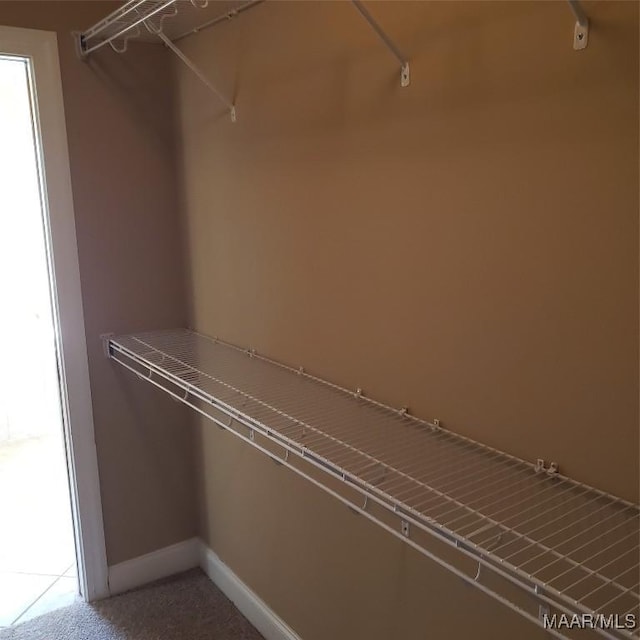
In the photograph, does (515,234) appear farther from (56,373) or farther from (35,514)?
(35,514)

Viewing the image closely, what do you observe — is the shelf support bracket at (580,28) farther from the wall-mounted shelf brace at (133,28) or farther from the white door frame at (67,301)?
the white door frame at (67,301)

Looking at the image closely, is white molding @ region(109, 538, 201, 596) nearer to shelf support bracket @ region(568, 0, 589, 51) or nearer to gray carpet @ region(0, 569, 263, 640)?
gray carpet @ region(0, 569, 263, 640)

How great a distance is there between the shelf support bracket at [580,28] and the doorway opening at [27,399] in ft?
5.66

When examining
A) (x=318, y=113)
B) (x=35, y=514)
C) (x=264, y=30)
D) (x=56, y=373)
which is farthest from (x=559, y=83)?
(x=35, y=514)

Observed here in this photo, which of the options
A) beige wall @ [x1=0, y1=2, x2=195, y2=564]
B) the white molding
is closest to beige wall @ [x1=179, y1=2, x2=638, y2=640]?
beige wall @ [x1=0, y1=2, x2=195, y2=564]

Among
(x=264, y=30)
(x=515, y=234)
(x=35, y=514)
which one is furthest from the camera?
(x=35, y=514)

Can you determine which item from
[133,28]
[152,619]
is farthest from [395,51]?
[152,619]

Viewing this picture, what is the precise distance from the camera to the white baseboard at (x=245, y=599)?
2.05 m

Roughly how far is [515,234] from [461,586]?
75cm

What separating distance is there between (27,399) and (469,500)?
333 cm

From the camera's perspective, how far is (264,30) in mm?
1683

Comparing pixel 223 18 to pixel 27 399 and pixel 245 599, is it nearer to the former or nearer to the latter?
pixel 245 599

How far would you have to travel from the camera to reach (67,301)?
2168 millimetres

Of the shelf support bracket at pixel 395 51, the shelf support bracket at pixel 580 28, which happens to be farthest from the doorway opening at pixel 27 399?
the shelf support bracket at pixel 580 28
